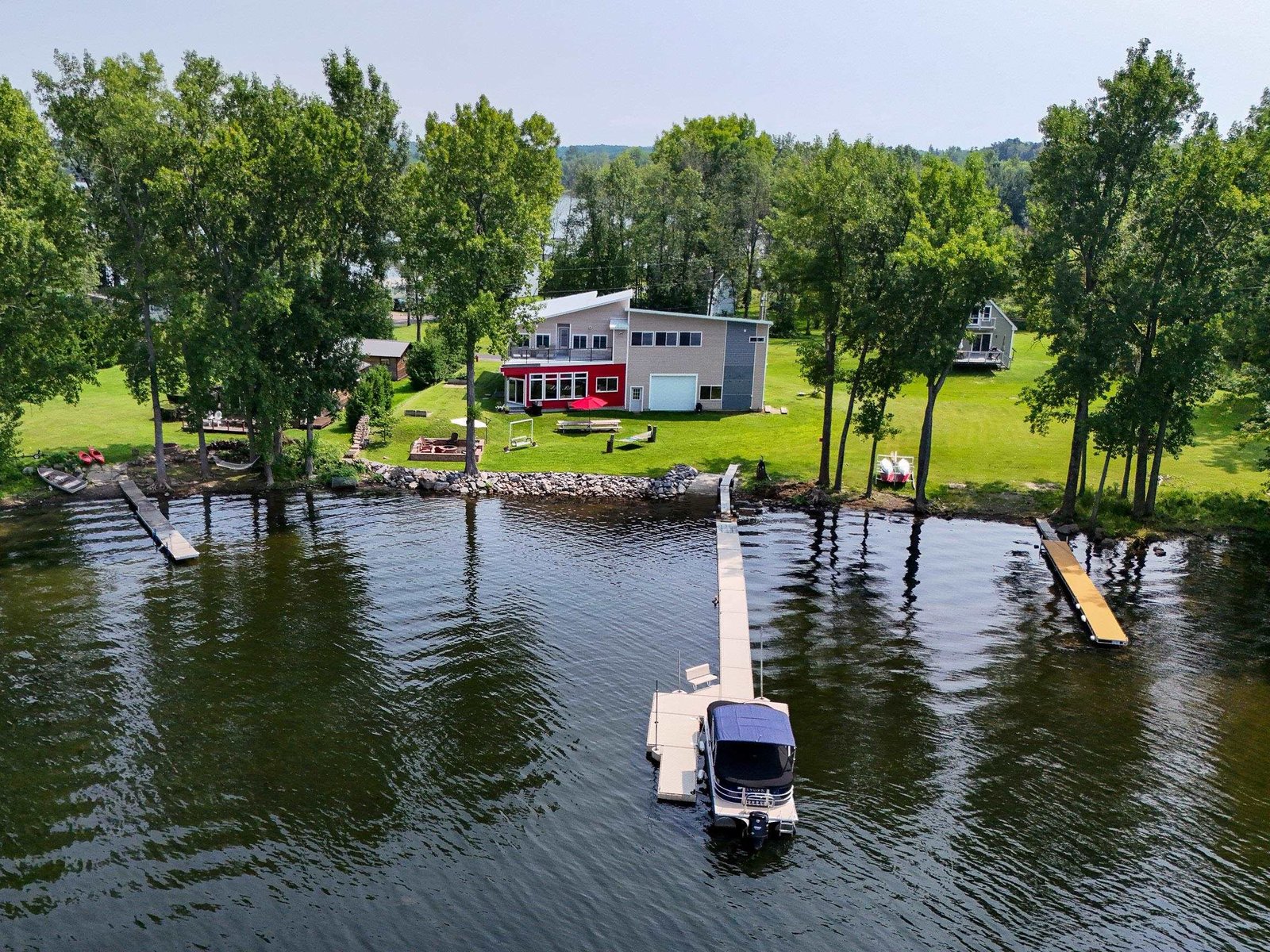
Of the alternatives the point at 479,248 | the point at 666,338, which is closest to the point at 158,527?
the point at 479,248

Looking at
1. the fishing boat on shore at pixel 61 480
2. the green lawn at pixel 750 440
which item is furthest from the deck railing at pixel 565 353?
the fishing boat on shore at pixel 61 480

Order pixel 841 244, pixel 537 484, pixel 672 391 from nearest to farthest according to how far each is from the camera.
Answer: pixel 841 244, pixel 537 484, pixel 672 391

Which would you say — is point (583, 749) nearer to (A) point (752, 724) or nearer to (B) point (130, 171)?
(A) point (752, 724)

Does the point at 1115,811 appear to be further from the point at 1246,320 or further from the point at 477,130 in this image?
the point at 477,130

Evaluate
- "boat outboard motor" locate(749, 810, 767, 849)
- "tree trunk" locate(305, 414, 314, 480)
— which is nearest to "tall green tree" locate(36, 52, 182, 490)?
"tree trunk" locate(305, 414, 314, 480)

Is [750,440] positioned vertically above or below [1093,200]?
below

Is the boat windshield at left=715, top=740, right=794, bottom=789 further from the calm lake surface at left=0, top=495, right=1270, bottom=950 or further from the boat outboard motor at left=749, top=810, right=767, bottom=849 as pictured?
the calm lake surface at left=0, top=495, right=1270, bottom=950
